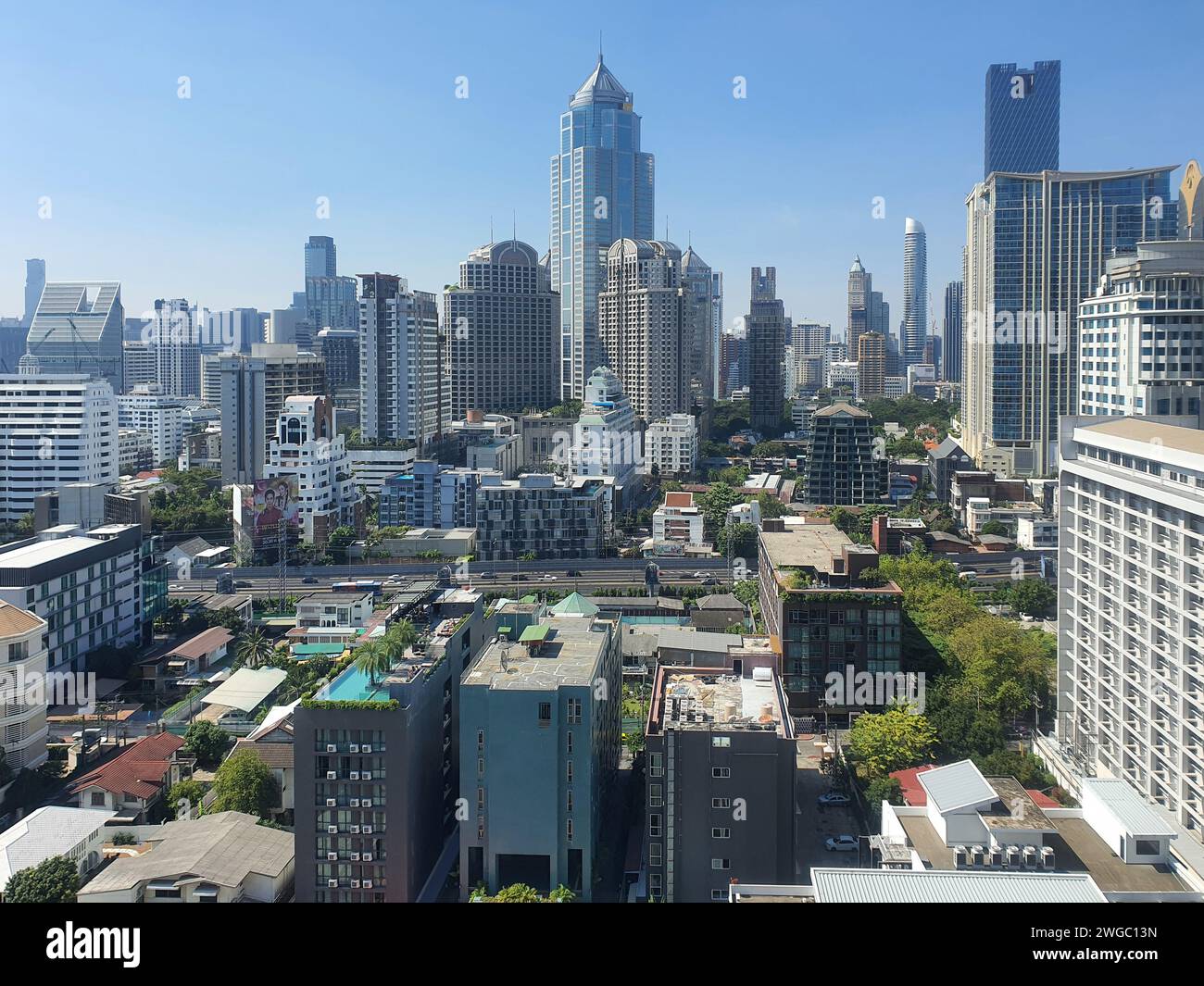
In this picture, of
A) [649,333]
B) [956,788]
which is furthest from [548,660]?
[649,333]

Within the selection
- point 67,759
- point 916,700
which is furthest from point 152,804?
point 916,700

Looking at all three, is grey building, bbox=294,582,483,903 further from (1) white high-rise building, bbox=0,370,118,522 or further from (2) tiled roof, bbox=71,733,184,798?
(1) white high-rise building, bbox=0,370,118,522

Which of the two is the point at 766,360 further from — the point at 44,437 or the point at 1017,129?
the point at 44,437

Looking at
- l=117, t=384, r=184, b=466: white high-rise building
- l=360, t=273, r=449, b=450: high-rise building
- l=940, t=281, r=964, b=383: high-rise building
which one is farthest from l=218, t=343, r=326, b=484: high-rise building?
l=940, t=281, r=964, b=383: high-rise building

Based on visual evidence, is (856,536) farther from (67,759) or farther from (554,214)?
(554,214)

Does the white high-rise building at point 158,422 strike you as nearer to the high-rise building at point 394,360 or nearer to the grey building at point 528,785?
the high-rise building at point 394,360
